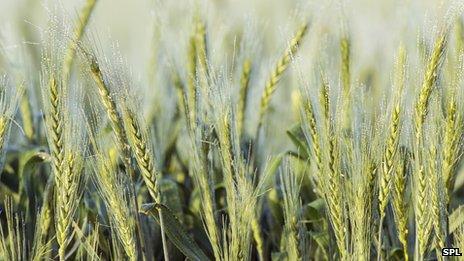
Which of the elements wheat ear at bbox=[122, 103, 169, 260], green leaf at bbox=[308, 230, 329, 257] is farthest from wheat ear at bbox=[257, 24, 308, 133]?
wheat ear at bbox=[122, 103, 169, 260]

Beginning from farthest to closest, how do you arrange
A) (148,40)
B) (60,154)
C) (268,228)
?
(148,40) < (268,228) < (60,154)

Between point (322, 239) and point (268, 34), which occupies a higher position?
point (268, 34)

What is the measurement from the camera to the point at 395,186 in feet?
8.58

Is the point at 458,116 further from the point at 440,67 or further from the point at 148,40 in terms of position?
the point at 148,40

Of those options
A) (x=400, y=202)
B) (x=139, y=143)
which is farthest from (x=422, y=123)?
(x=139, y=143)

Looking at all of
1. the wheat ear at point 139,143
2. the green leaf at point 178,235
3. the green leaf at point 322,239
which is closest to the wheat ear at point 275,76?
the green leaf at point 322,239

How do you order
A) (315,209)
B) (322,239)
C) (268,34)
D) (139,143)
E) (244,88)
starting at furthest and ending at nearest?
(268,34), (244,88), (315,209), (322,239), (139,143)

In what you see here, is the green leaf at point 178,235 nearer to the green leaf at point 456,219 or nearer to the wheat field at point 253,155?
the wheat field at point 253,155

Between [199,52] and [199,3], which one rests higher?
[199,3]

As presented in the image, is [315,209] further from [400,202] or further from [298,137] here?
[400,202]

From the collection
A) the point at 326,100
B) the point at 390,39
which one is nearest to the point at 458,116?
the point at 326,100

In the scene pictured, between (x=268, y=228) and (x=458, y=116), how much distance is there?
3.22 ft

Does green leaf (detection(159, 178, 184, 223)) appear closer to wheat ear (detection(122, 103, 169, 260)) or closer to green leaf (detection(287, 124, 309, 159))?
green leaf (detection(287, 124, 309, 159))

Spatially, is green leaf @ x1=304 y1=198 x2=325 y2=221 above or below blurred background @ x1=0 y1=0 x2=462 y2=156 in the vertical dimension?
below
